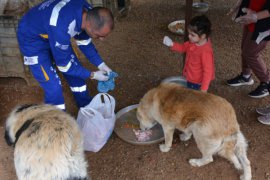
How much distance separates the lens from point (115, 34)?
697cm

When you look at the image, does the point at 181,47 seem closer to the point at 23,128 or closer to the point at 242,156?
the point at 242,156

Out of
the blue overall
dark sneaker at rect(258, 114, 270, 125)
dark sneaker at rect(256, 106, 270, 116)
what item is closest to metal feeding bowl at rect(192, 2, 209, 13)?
dark sneaker at rect(256, 106, 270, 116)

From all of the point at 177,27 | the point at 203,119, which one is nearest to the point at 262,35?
the point at 203,119

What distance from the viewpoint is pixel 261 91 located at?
189 inches

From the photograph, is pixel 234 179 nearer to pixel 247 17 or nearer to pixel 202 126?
pixel 202 126

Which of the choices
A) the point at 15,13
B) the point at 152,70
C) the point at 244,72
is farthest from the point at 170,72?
the point at 15,13

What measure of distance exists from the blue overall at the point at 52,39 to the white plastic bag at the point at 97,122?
1.22 feet

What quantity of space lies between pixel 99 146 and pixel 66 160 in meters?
1.35

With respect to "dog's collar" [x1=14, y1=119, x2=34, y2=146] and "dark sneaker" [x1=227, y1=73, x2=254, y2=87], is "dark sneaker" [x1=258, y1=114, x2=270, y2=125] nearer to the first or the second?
"dark sneaker" [x1=227, y1=73, x2=254, y2=87]

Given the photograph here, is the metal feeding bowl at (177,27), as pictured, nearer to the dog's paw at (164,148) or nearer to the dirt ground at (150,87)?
the dirt ground at (150,87)

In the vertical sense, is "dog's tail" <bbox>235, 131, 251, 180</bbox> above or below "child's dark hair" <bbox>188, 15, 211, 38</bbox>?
below

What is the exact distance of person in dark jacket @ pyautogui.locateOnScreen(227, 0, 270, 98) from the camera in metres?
4.01

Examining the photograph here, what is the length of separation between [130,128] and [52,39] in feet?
5.39

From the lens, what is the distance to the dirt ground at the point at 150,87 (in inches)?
151
